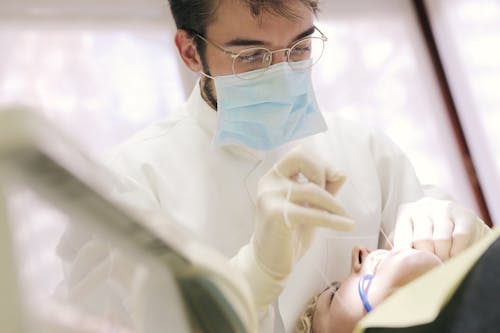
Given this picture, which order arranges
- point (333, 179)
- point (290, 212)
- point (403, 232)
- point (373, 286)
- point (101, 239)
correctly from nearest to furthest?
point (101, 239), point (290, 212), point (333, 179), point (373, 286), point (403, 232)

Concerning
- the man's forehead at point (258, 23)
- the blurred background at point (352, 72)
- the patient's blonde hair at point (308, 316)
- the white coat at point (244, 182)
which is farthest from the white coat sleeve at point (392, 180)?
the blurred background at point (352, 72)

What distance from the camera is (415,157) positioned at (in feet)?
7.84

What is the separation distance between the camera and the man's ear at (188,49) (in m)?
Answer: 1.49

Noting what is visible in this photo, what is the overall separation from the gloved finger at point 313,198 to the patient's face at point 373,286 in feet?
0.79

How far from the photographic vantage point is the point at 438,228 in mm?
1271

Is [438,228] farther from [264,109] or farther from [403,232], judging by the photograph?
[264,109]

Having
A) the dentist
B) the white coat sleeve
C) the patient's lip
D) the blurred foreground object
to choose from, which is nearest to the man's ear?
the dentist

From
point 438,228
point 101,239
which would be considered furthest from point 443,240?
point 101,239

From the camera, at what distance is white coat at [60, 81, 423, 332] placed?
139 cm

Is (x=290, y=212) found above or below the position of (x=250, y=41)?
below

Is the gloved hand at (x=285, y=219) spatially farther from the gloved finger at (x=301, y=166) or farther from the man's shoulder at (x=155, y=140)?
the man's shoulder at (x=155, y=140)

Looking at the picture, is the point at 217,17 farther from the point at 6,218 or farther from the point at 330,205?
the point at 6,218

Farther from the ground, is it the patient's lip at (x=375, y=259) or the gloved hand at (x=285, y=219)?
the gloved hand at (x=285, y=219)

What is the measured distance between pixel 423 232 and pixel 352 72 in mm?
1266
